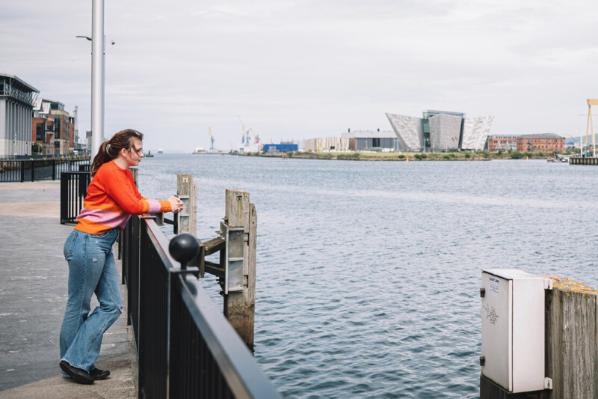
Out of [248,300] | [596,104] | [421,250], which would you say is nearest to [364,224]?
[421,250]

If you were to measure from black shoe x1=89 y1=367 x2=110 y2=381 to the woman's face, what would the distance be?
1.77m

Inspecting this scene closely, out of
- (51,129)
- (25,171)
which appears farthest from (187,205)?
(51,129)

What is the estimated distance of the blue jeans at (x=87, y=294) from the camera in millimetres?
5176

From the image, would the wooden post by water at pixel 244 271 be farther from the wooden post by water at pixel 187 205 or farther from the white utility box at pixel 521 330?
the wooden post by water at pixel 187 205

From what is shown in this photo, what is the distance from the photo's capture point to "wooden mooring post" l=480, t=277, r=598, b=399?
19.3 feet

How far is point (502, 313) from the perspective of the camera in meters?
6.58

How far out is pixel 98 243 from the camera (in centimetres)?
520

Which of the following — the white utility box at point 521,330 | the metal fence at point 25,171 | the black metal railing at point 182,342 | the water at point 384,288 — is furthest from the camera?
the metal fence at point 25,171

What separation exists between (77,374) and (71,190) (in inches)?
485

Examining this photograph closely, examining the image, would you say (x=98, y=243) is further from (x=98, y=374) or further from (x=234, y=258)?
(x=234, y=258)

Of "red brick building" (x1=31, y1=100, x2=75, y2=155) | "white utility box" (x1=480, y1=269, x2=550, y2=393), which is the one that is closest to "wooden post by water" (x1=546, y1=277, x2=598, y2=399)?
"white utility box" (x1=480, y1=269, x2=550, y2=393)

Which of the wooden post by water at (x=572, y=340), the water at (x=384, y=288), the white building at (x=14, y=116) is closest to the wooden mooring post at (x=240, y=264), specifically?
the water at (x=384, y=288)

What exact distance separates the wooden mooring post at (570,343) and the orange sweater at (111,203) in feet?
12.3

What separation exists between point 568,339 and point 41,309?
5979mm
